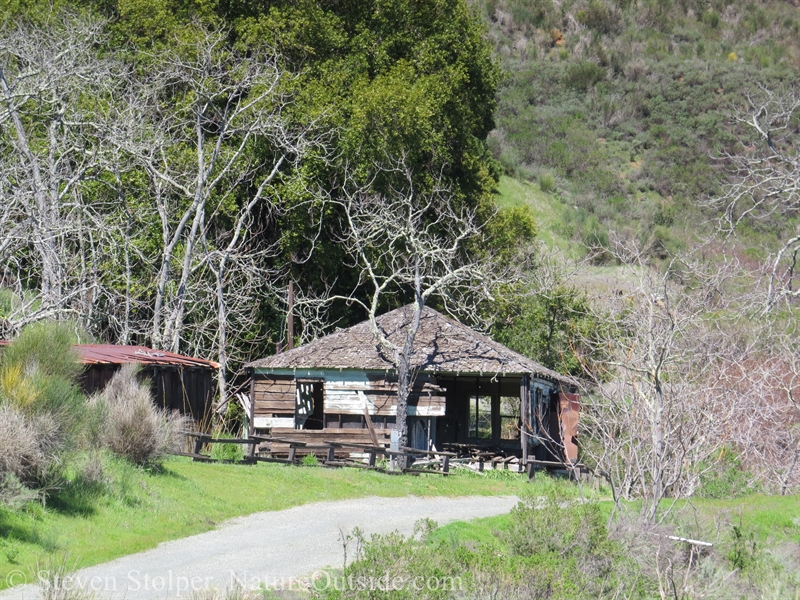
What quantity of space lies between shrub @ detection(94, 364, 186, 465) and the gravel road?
81.8 inches

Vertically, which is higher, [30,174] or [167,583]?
[30,174]

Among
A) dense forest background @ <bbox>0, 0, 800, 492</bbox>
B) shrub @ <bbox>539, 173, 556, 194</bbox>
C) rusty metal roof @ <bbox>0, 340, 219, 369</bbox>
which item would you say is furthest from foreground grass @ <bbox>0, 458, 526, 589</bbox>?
shrub @ <bbox>539, 173, 556, 194</bbox>

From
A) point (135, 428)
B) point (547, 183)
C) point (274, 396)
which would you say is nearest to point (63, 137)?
point (274, 396)

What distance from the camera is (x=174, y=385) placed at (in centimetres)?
2112

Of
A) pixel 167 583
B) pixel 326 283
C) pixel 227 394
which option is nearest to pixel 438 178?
pixel 326 283

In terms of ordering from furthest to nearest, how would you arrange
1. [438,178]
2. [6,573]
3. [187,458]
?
[438,178], [187,458], [6,573]

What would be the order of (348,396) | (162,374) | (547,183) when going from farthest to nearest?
(547,183), (348,396), (162,374)

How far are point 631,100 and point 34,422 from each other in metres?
73.7

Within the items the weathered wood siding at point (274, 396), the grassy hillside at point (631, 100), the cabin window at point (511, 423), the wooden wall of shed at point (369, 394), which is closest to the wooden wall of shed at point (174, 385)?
the weathered wood siding at point (274, 396)

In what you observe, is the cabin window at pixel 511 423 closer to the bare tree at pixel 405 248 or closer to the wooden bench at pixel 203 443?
the bare tree at pixel 405 248

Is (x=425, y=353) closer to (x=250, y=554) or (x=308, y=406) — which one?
(x=308, y=406)

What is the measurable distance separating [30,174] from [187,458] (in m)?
12.4

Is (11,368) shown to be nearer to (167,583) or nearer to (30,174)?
(167,583)

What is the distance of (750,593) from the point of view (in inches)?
501
